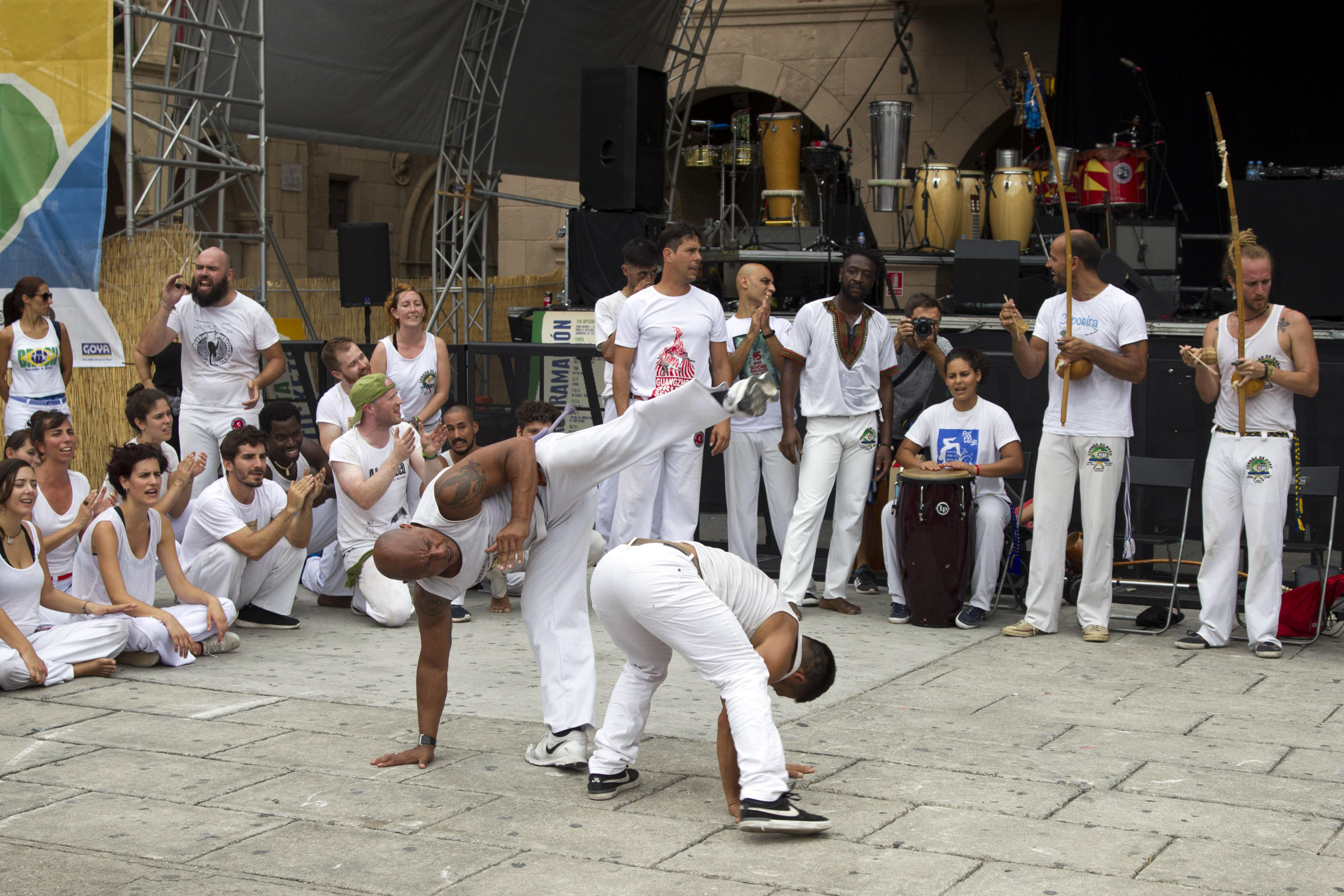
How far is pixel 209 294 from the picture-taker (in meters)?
8.05

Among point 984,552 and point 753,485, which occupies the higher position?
point 753,485

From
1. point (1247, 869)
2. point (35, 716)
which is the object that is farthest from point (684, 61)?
point (1247, 869)

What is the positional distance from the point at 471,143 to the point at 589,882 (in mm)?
14183

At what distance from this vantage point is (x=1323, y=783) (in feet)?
14.9

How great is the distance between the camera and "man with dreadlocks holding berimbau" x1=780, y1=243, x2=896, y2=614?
7629 millimetres

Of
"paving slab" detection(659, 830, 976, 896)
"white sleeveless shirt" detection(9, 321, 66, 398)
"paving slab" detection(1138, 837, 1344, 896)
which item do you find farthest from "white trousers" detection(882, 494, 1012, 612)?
"white sleeveless shirt" detection(9, 321, 66, 398)

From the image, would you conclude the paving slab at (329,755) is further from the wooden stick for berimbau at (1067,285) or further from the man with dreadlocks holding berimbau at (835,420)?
the wooden stick for berimbau at (1067,285)

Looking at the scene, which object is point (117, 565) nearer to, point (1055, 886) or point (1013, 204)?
point (1055, 886)

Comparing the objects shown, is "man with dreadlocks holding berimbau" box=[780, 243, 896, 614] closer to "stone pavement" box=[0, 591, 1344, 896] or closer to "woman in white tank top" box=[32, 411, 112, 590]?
"stone pavement" box=[0, 591, 1344, 896]

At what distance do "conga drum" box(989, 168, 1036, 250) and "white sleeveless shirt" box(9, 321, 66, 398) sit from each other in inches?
367

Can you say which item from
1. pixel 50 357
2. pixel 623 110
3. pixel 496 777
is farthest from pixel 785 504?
pixel 623 110

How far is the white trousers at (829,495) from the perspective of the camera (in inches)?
300

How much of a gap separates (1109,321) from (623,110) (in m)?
6.21

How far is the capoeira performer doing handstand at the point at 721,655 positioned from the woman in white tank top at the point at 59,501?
10.1ft
